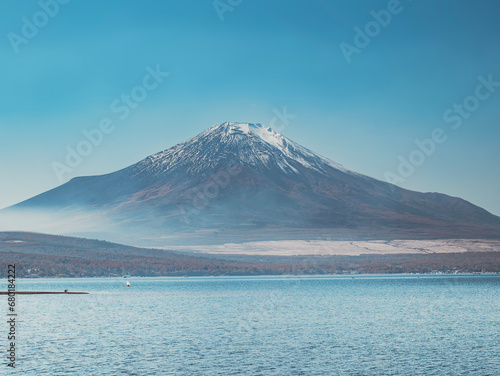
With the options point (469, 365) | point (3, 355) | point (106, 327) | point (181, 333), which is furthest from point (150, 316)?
point (469, 365)

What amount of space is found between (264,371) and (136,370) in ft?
22.4

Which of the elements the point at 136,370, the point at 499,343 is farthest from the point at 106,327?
the point at 499,343

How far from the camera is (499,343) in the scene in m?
50.1

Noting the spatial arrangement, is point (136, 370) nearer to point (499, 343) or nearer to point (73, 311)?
point (499, 343)

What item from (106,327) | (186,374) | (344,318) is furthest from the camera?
(344,318)

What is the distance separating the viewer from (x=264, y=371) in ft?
130

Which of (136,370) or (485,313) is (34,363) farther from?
(485,313)

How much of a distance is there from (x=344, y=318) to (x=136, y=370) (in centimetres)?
3305

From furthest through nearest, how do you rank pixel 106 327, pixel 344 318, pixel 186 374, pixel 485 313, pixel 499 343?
pixel 485 313
pixel 344 318
pixel 106 327
pixel 499 343
pixel 186 374

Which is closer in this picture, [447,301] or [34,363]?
[34,363]

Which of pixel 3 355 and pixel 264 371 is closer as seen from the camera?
pixel 264 371

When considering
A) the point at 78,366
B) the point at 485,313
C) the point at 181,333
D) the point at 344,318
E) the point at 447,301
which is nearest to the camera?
the point at 78,366

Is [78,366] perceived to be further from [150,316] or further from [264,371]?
[150,316]

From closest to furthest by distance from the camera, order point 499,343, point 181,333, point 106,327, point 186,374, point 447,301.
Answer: point 186,374, point 499,343, point 181,333, point 106,327, point 447,301
